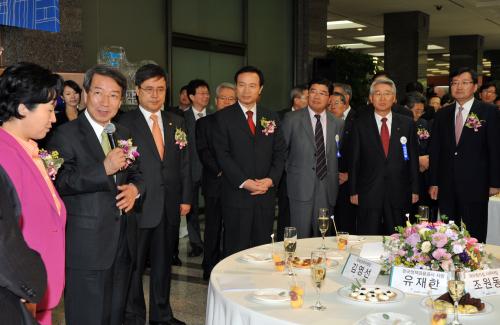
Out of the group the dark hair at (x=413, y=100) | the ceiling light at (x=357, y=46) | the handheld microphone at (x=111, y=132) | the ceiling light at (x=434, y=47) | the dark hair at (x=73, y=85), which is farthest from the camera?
the ceiling light at (x=434, y=47)

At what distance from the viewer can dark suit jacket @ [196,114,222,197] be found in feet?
15.0

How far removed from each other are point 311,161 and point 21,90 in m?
2.93

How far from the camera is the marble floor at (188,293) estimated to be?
416 cm

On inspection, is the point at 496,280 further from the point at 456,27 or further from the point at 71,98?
the point at 456,27

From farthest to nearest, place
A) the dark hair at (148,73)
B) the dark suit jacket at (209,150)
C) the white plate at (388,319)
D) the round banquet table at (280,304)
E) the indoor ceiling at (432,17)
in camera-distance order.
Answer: the indoor ceiling at (432,17) → the dark suit jacket at (209,150) → the dark hair at (148,73) → the round banquet table at (280,304) → the white plate at (388,319)

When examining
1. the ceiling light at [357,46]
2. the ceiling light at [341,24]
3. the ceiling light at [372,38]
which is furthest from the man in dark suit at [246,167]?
the ceiling light at [357,46]

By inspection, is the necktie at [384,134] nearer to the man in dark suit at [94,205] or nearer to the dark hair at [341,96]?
the dark hair at [341,96]

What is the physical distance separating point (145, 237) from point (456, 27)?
14.7 meters

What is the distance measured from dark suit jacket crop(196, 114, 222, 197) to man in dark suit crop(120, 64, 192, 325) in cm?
58

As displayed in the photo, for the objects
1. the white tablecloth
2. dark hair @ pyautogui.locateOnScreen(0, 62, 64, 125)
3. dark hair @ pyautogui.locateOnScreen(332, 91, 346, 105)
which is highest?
dark hair @ pyautogui.locateOnScreen(332, 91, 346, 105)

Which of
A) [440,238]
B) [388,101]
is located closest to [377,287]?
[440,238]

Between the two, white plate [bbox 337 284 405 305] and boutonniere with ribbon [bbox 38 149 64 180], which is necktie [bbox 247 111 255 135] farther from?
white plate [bbox 337 284 405 305]

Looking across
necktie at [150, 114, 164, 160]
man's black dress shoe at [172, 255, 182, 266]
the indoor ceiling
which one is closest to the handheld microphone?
necktie at [150, 114, 164, 160]

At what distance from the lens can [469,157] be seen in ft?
15.7
